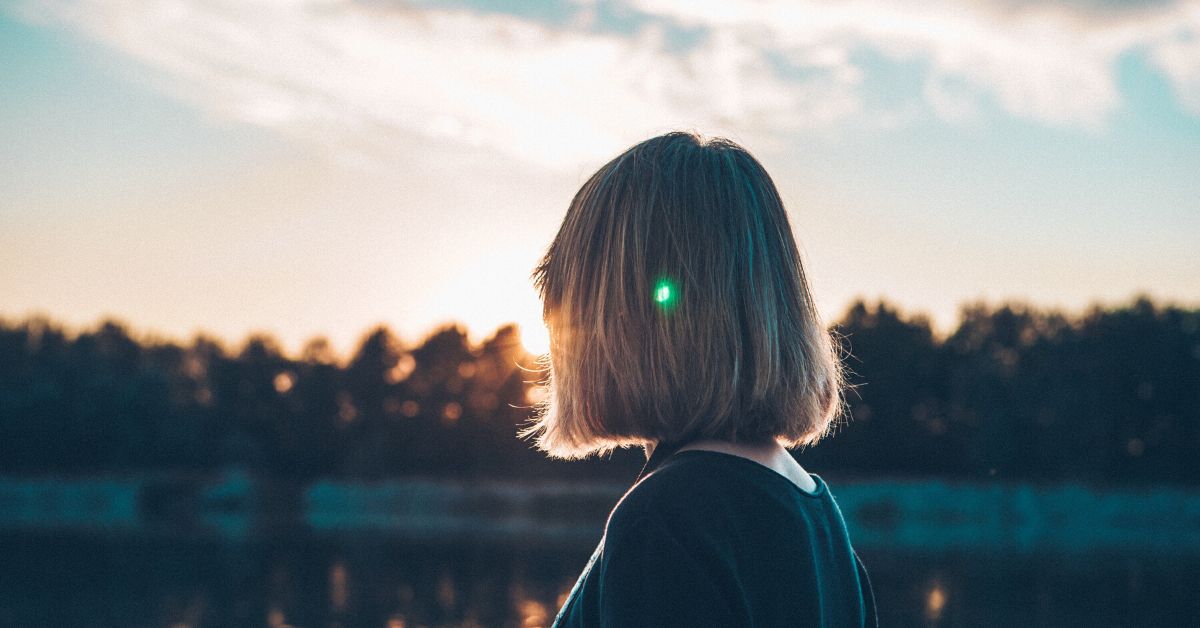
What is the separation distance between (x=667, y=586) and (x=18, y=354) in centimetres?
9140

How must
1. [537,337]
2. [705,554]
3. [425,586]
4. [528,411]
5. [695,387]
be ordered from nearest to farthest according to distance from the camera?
[705,554] → [695,387] → [537,337] → [425,586] → [528,411]

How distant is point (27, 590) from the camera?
96.0 feet

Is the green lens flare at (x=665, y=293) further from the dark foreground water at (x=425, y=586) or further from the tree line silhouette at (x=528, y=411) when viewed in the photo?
the tree line silhouette at (x=528, y=411)

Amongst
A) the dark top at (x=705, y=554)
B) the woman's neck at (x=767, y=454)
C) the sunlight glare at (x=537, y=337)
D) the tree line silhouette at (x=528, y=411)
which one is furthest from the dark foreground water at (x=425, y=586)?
the dark top at (x=705, y=554)

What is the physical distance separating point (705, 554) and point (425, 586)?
2948 centimetres

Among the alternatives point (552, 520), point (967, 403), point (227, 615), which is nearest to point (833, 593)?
point (227, 615)

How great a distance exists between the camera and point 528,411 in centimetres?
5481

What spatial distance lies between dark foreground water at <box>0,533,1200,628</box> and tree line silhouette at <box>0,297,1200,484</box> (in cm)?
1553

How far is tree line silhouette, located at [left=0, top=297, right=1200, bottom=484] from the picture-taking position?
58.6 meters

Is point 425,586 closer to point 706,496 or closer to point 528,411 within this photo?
point 528,411

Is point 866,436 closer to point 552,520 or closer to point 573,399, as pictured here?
point 552,520

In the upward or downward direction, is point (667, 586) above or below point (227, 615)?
above

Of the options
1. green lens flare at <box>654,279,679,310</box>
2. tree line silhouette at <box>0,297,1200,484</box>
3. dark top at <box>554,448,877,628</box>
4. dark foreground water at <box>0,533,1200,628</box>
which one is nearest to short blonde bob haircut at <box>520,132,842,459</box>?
green lens flare at <box>654,279,679,310</box>

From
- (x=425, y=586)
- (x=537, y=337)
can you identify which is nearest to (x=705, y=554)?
(x=537, y=337)
